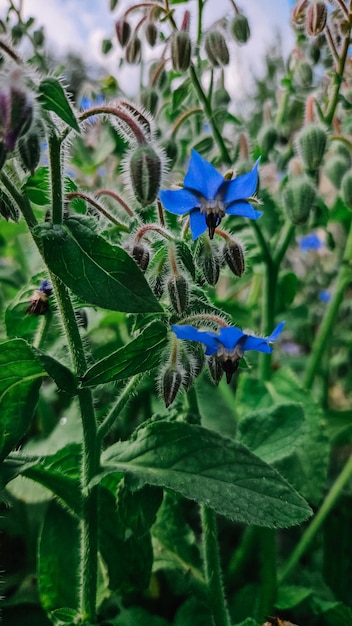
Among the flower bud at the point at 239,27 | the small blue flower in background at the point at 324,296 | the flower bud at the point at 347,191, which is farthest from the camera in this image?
the small blue flower in background at the point at 324,296

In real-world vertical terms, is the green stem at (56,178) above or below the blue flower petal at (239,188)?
below

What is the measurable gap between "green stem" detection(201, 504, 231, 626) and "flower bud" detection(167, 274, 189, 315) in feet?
0.95

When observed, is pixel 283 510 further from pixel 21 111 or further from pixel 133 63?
pixel 133 63

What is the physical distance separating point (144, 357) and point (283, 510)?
0.21m

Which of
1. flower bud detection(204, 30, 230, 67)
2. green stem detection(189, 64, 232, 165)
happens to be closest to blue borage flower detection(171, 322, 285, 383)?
green stem detection(189, 64, 232, 165)

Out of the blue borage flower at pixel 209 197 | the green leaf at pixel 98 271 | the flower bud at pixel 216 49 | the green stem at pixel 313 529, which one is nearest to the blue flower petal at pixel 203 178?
the blue borage flower at pixel 209 197

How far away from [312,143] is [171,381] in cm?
50

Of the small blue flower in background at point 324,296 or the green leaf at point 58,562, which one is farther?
the small blue flower in background at point 324,296

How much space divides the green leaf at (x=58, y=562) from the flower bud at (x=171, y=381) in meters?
0.30

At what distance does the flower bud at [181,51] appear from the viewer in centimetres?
91

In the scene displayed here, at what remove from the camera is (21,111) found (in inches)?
19.6

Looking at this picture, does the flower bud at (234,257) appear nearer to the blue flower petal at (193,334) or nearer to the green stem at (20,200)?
the blue flower petal at (193,334)

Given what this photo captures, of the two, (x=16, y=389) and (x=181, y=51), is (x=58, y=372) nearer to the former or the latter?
(x=16, y=389)

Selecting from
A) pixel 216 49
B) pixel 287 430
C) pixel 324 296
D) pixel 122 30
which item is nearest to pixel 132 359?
pixel 287 430
